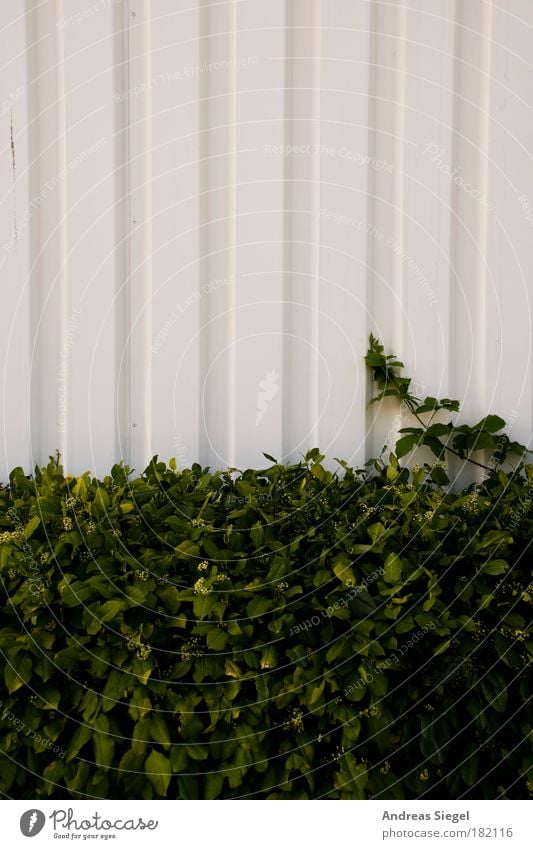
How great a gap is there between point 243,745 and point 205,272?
5.10ft

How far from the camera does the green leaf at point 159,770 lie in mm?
1804

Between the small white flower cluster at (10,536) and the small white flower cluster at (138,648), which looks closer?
the small white flower cluster at (138,648)

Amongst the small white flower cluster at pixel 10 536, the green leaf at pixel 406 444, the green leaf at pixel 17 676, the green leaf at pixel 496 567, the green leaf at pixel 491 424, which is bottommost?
the green leaf at pixel 17 676

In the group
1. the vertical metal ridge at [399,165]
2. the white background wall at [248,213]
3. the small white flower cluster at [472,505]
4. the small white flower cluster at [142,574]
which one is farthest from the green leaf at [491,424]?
the small white flower cluster at [142,574]

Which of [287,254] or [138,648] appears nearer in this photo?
[138,648]

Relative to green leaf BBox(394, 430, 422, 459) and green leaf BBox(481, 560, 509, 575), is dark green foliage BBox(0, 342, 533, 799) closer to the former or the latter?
green leaf BBox(481, 560, 509, 575)

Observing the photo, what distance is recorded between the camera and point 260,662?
5.97ft

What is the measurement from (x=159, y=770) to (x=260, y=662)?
38cm

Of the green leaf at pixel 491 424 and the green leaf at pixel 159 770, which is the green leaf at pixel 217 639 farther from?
the green leaf at pixel 491 424

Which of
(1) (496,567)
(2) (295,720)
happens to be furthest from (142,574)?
(1) (496,567)

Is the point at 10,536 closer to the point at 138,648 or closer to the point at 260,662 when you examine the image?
the point at 138,648

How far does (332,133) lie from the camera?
8.09ft
